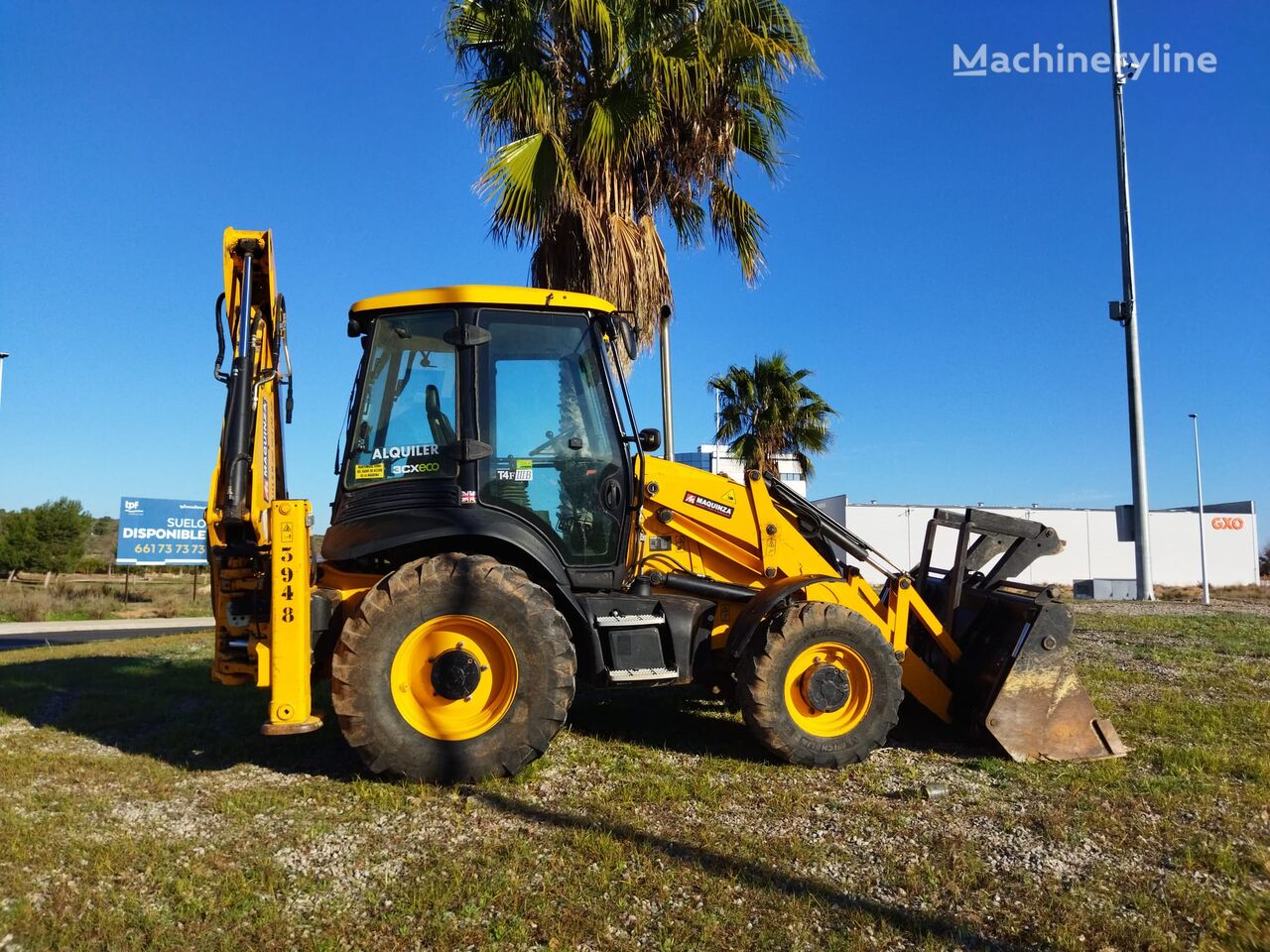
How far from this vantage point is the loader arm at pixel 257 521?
16.7ft

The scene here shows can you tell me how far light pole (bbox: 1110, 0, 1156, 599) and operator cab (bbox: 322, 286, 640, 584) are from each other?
16.5m

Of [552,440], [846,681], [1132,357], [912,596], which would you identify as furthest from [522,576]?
[1132,357]

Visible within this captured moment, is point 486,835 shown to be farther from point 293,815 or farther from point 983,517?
point 983,517

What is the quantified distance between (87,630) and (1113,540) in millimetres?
39944

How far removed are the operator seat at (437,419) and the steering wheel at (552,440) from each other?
524mm

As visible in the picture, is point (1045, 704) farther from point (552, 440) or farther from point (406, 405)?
point (406, 405)

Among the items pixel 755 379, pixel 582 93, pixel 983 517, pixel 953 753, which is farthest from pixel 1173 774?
pixel 755 379

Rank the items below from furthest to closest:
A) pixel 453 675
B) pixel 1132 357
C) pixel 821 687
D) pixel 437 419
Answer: pixel 1132 357, pixel 437 419, pixel 821 687, pixel 453 675

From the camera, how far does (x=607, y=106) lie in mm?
10859

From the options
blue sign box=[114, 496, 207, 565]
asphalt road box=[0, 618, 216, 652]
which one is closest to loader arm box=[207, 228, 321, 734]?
asphalt road box=[0, 618, 216, 652]

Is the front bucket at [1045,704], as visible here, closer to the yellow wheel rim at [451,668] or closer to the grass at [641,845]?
the grass at [641,845]

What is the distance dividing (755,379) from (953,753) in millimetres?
18015

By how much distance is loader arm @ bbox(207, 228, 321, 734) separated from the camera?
5.08 meters

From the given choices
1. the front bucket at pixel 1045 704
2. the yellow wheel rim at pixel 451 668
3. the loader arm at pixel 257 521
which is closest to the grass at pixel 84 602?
the loader arm at pixel 257 521
